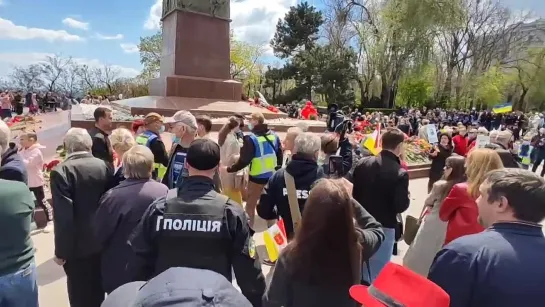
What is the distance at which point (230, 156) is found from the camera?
5.54 meters

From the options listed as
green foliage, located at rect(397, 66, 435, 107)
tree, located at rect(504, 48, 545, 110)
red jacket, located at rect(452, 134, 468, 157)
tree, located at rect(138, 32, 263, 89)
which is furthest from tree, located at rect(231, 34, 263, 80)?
red jacket, located at rect(452, 134, 468, 157)

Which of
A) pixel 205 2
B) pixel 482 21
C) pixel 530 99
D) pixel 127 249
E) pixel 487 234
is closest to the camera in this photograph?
pixel 487 234

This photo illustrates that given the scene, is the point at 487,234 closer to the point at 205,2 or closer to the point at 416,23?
the point at 205,2

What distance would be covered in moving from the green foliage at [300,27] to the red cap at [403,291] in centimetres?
4278

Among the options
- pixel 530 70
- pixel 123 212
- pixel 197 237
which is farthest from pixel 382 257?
pixel 530 70

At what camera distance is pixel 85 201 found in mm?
3217

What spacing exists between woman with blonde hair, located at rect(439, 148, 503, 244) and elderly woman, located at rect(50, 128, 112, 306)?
2608 mm

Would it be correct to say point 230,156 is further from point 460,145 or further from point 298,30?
point 298,30

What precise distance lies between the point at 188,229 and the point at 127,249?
855 mm

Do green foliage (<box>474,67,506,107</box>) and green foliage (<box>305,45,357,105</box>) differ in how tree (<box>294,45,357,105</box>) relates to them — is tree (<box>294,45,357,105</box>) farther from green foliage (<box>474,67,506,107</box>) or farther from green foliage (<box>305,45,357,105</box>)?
green foliage (<box>474,67,506,107</box>)

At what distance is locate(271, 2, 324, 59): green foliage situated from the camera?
42.9m

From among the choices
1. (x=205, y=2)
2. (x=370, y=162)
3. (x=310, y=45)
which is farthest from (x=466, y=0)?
(x=370, y=162)

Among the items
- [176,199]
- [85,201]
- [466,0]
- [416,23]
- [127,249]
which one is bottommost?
[127,249]

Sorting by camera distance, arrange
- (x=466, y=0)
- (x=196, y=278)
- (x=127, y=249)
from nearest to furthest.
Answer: (x=196, y=278) < (x=127, y=249) < (x=466, y=0)
